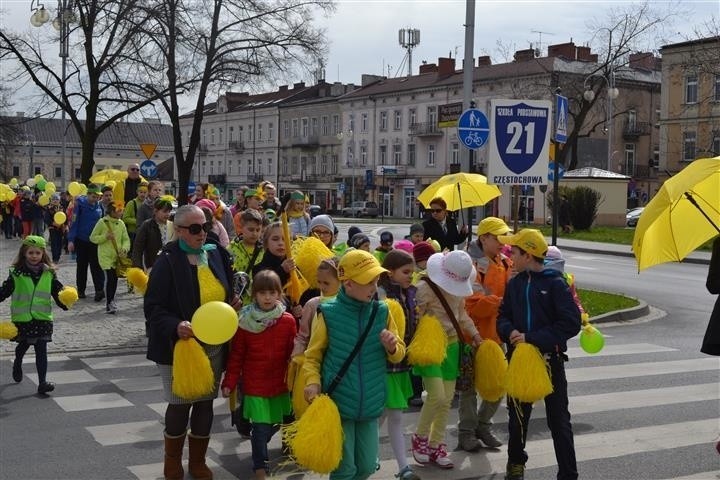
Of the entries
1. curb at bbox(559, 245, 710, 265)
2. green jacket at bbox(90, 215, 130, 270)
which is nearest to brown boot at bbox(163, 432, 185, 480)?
green jacket at bbox(90, 215, 130, 270)

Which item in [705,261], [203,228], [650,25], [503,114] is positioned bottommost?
[705,261]

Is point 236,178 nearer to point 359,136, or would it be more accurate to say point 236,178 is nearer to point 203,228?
point 359,136

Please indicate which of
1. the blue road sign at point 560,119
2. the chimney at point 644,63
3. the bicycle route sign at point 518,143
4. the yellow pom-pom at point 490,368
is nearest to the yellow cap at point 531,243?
the yellow pom-pom at point 490,368

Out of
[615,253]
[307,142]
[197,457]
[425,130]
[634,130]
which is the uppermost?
[425,130]

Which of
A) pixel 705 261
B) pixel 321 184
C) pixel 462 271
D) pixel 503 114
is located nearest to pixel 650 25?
pixel 705 261

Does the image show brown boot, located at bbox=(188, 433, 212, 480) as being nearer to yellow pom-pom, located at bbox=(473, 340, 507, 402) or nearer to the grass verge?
yellow pom-pom, located at bbox=(473, 340, 507, 402)

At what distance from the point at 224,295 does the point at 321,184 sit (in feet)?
267

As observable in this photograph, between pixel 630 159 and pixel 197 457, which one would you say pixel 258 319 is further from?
pixel 630 159

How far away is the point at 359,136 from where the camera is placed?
82312 mm

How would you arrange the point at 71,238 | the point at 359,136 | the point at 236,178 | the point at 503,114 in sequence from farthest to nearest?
the point at 236,178, the point at 359,136, the point at 71,238, the point at 503,114

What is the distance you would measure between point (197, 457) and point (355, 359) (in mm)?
1604

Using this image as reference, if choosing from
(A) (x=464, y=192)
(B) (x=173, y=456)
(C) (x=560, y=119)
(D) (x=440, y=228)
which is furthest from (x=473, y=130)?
(B) (x=173, y=456)

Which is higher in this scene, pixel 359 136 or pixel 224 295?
pixel 359 136

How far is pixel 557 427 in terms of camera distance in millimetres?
5586
